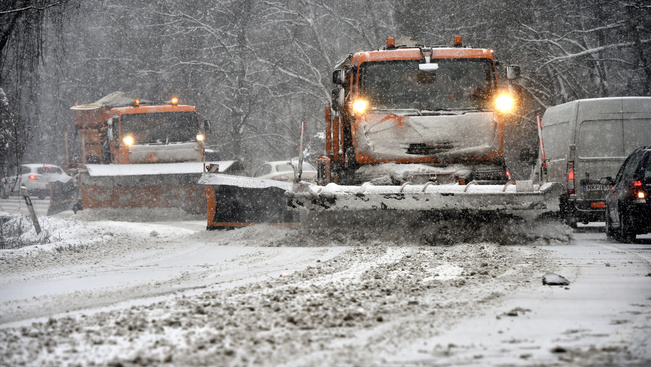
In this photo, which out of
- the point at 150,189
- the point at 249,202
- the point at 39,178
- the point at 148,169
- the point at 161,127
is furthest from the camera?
the point at 39,178

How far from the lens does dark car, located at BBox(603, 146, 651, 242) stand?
37.9 feet

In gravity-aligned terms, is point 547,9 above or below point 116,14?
below

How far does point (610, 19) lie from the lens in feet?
79.4

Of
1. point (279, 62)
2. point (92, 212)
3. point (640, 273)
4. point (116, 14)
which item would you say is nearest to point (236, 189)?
point (92, 212)

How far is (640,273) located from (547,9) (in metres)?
18.5

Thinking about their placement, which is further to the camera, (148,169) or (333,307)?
(148,169)

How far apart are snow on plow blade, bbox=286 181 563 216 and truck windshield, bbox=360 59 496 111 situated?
141cm

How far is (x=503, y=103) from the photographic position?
11633 millimetres

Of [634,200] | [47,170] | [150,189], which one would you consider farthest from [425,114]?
[47,170]

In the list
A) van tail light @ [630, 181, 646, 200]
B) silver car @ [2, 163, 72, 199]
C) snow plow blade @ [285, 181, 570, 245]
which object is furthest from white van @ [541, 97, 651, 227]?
silver car @ [2, 163, 72, 199]

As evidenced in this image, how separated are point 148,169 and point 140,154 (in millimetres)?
1399

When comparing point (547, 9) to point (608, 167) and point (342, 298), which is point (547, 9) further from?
point (342, 298)

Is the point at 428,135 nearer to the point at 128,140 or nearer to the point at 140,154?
the point at 140,154

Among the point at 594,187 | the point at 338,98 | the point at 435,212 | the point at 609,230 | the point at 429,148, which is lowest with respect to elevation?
the point at 609,230
